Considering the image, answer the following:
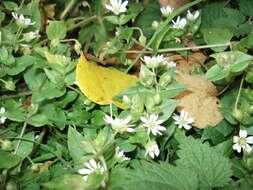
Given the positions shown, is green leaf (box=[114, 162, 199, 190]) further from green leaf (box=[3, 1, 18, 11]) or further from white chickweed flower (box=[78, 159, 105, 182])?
green leaf (box=[3, 1, 18, 11])

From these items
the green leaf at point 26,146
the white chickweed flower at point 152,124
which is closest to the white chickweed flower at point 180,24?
the white chickweed flower at point 152,124

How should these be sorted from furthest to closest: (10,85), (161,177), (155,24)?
(155,24), (10,85), (161,177)

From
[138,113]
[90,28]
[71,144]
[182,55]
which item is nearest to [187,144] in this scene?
[138,113]

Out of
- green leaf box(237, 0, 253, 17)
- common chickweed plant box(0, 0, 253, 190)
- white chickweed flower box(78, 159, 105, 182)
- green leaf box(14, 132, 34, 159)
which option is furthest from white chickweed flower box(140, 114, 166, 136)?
green leaf box(237, 0, 253, 17)

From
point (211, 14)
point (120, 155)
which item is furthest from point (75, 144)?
point (211, 14)

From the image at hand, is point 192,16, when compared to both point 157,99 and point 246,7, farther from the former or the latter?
point 157,99

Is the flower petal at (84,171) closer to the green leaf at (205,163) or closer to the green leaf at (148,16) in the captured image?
the green leaf at (205,163)

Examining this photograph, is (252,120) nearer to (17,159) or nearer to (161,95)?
(161,95)
